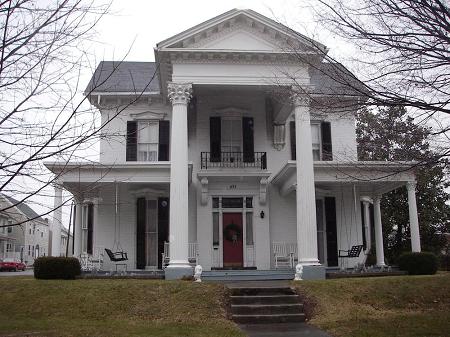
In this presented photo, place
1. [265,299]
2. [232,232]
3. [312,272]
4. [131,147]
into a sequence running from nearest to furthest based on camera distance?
[265,299], [312,272], [232,232], [131,147]

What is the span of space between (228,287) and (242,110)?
Result: 10127 millimetres

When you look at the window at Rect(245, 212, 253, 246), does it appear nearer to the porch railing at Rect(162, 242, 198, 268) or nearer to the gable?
the porch railing at Rect(162, 242, 198, 268)

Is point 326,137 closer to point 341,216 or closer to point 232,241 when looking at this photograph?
point 341,216

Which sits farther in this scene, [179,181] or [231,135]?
[231,135]

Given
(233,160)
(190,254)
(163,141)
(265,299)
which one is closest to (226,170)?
(233,160)

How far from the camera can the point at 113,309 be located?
40.9 ft

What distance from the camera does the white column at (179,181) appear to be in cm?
1778

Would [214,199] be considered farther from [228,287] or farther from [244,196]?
[228,287]

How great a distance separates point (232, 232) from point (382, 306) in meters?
9.35

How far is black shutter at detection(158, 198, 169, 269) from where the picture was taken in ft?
71.1

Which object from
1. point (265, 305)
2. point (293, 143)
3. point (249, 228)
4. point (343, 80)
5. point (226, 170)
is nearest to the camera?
point (343, 80)

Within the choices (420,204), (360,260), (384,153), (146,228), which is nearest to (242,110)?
(146,228)

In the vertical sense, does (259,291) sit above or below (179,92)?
below

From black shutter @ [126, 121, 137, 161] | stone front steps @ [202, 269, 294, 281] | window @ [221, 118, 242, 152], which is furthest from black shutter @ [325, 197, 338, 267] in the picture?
black shutter @ [126, 121, 137, 161]
